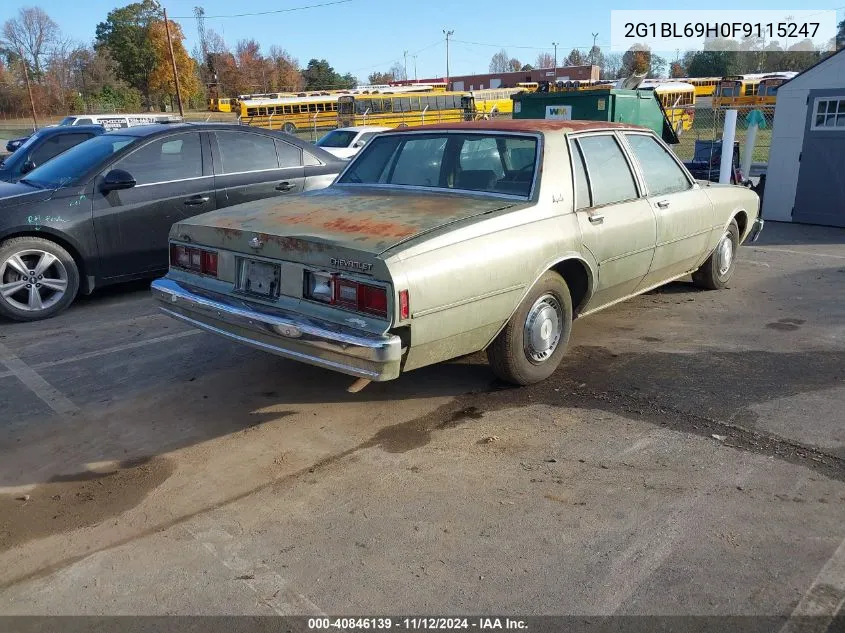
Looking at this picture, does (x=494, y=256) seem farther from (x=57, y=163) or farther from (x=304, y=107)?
(x=304, y=107)

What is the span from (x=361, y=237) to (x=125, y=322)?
3.31 metres

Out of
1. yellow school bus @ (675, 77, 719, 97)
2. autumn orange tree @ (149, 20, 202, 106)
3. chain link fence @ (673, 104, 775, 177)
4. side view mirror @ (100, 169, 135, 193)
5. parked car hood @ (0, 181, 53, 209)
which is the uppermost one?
autumn orange tree @ (149, 20, 202, 106)

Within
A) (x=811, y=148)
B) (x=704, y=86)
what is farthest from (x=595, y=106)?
(x=704, y=86)

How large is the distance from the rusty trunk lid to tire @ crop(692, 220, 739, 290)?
319 centimetres

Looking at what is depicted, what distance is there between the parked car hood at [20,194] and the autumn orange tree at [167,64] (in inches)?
2494

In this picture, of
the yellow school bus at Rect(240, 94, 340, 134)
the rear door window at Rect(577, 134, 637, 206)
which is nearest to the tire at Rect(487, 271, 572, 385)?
the rear door window at Rect(577, 134, 637, 206)

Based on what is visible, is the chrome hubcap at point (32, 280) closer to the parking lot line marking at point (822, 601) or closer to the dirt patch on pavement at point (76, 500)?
the dirt patch on pavement at point (76, 500)

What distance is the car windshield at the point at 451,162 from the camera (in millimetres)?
4543

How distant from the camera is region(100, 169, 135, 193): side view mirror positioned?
6.29 m

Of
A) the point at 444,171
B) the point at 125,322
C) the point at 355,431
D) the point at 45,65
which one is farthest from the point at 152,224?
the point at 45,65

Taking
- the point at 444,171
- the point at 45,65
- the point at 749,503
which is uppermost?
the point at 45,65

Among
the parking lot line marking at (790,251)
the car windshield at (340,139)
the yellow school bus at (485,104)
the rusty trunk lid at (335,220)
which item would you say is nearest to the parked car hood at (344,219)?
the rusty trunk lid at (335,220)

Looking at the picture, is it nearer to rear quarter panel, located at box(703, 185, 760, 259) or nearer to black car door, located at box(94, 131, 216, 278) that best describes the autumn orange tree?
black car door, located at box(94, 131, 216, 278)

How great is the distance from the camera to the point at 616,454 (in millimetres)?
3637
